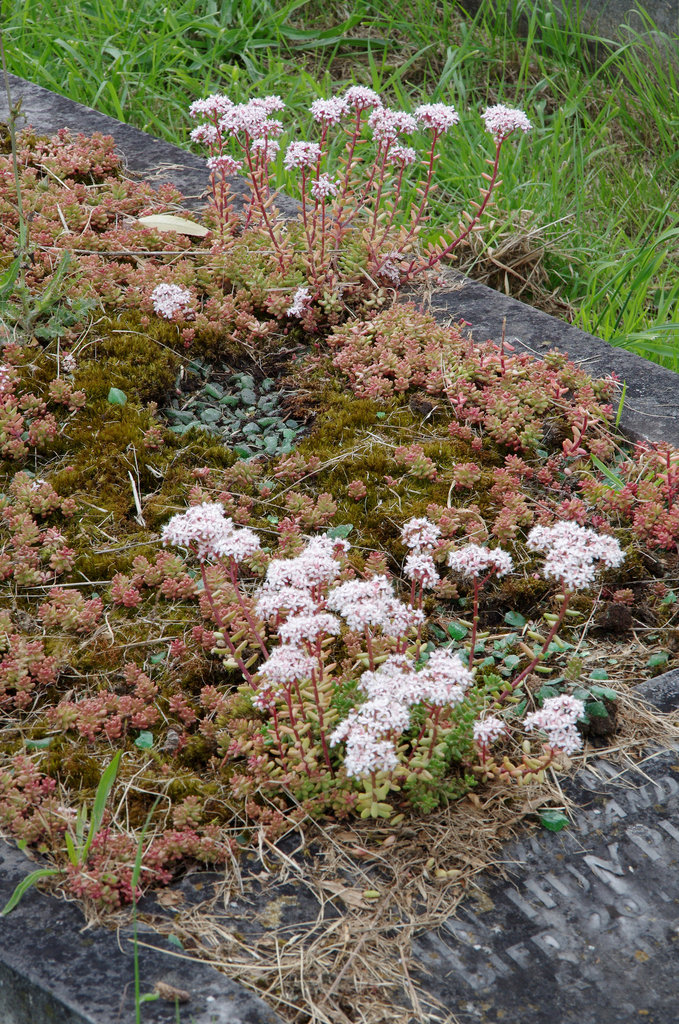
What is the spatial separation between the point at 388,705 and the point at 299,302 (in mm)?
2153

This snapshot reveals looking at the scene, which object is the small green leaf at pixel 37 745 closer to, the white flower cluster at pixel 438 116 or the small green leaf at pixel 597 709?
the small green leaf at pixel 597 709

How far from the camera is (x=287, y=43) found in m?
6.52

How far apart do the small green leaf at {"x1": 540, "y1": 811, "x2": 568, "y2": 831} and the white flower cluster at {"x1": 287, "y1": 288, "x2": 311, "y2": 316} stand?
2.21 meters

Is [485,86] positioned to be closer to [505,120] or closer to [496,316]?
[496,316]

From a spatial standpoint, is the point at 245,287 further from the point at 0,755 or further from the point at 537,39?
the point at 537,39

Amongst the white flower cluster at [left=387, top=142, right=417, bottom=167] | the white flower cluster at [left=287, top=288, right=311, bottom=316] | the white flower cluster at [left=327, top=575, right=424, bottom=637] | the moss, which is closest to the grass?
the white flower cluster at [left=387, top=142, right=417, bottom=167]

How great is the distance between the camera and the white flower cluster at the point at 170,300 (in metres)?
3.65

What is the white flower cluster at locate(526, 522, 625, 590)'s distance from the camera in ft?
6.81

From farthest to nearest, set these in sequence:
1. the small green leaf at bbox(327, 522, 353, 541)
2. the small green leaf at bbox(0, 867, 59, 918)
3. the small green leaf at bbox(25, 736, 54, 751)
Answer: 1. the small green leaf at bbox(327, 522, 353, 541)
2. the small green leaf at bbox(25, 736, 54, 751)
3. the small green leaf at bbox(0, 867, 59, 918)

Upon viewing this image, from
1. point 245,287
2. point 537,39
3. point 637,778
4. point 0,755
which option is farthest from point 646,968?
point 537,39

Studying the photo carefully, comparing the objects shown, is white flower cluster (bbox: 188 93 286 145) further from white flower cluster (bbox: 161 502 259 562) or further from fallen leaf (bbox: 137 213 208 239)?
white flower cluster (bbox: 161 502 259 562)

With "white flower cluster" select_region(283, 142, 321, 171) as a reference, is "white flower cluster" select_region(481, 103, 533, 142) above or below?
above

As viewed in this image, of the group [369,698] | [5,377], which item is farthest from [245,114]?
[369,698]

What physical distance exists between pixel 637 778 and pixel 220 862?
39.7 inches
